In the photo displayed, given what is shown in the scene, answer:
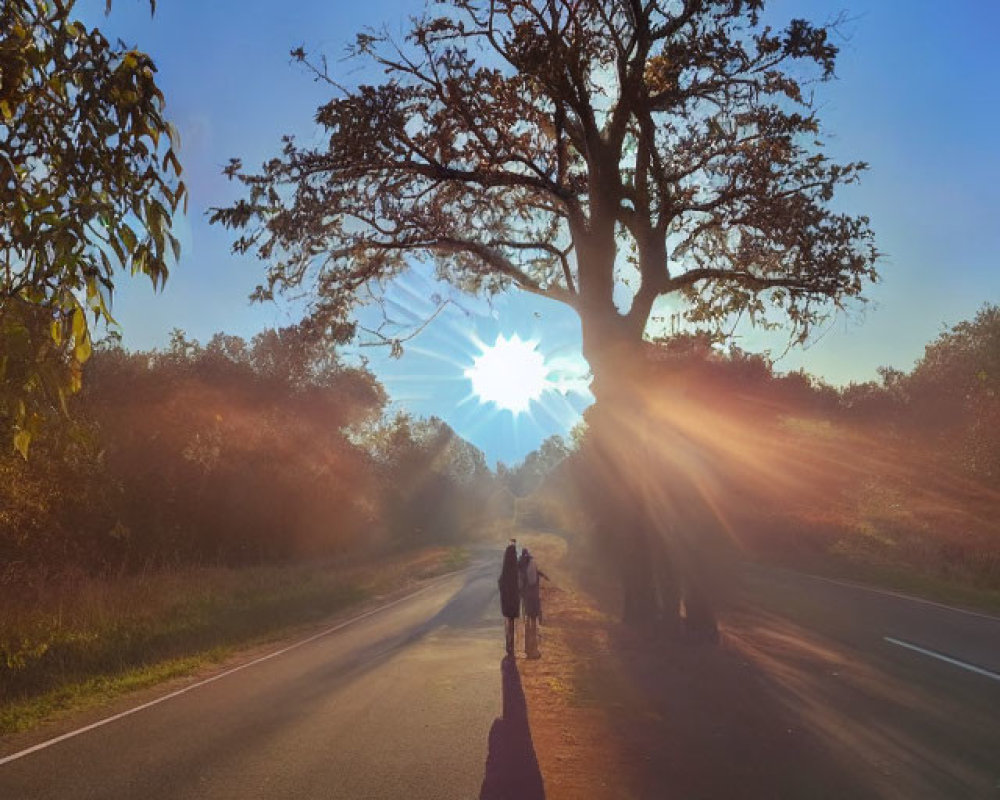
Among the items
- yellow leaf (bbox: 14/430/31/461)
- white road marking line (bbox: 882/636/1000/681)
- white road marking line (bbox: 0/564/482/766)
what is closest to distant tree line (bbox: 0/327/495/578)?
yellow leaf (bbox: 14/430/31/461)

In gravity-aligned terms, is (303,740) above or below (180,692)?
above

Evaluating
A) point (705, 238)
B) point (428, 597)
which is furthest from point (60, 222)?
point (428, 597)

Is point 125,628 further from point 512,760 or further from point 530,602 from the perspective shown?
point 512,760

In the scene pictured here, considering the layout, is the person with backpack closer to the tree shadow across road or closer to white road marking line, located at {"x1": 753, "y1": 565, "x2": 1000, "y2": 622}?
the tree shadow across road

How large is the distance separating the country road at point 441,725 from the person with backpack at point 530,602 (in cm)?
76

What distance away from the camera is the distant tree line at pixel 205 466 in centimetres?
1838

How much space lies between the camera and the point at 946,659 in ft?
35.6

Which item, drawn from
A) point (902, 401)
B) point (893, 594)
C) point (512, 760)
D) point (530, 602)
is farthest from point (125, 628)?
point (902, 401)

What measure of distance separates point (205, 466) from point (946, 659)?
85.0 ft

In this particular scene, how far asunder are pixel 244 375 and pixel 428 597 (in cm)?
1996

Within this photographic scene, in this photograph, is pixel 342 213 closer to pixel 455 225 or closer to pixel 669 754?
pixel 455 225

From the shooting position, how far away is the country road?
236 inches

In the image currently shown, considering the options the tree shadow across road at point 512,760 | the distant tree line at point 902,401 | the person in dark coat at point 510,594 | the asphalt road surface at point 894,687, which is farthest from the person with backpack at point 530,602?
the distant tree line at point 902,401

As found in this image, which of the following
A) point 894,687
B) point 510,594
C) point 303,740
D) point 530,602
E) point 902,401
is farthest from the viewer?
point 902,401
